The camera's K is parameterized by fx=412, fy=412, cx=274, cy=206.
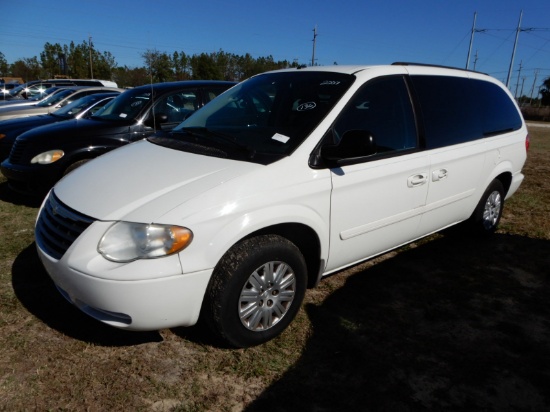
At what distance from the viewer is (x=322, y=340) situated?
2770 millimetres

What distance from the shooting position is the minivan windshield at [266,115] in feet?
9.08

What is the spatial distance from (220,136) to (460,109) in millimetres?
2303

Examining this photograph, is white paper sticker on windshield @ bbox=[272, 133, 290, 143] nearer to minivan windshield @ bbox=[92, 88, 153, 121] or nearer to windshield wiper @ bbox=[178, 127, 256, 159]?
windshield wiper @ bbox=[178, 127, 256, 159]

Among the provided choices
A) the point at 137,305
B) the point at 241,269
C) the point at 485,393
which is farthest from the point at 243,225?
the point at 485,393

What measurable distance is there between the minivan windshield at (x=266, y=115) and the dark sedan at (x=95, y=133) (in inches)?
54.1

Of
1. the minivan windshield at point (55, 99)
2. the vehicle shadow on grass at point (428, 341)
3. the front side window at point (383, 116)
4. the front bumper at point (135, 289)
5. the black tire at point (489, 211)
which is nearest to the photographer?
the front bumper at point (135, 289)

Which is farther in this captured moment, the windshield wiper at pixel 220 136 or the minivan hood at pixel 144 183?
the windshield wiper at pixel 220 136

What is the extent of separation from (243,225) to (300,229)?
526 mm

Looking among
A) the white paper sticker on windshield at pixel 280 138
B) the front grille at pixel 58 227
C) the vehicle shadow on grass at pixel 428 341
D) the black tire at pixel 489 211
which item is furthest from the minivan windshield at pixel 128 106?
the black tire at pixel 489 211

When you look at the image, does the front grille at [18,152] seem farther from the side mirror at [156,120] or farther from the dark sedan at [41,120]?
the dark sedan at [41,120]

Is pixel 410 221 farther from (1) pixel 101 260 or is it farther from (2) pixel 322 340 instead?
(1) pixel 101 260

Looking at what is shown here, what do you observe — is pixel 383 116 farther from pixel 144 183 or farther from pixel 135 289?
pixel 135 289

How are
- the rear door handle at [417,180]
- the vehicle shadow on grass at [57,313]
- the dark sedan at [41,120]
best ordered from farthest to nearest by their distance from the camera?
the dark sedan at [41,120] < the rear door handle at [417,180] < the vehicle shadow on grass at [57,313]

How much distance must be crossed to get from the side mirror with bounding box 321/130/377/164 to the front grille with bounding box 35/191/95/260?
4.92 feet
